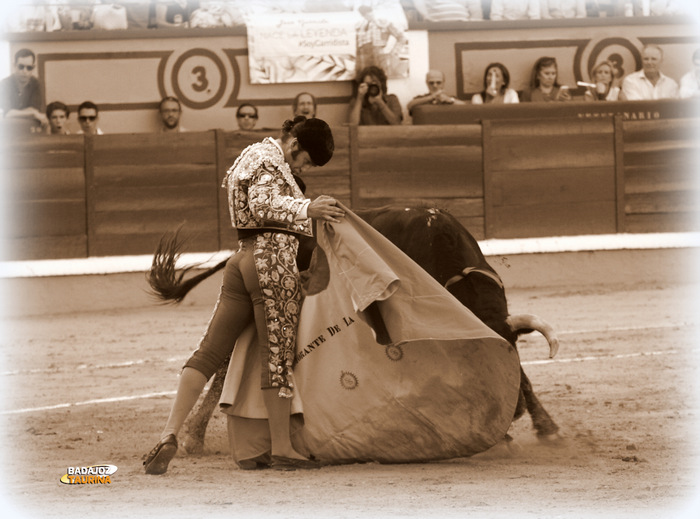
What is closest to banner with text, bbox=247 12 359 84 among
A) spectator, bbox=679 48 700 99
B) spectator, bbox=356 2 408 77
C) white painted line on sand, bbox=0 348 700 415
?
spectator, bbox=356 2 408 77

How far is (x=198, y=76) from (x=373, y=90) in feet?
3.80

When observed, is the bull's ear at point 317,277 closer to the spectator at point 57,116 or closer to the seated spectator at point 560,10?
the spectator at point 57,116

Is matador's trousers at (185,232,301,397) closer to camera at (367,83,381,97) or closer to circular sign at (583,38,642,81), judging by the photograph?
camera at (367,83,381,97)

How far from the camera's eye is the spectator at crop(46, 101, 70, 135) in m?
8.08

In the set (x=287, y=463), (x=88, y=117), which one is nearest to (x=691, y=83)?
(x=88, y=117)

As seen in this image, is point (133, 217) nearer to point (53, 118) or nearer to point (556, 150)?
point (53, 118)

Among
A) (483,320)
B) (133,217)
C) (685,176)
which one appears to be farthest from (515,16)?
(483,320)

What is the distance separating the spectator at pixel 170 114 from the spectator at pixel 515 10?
228 centimetres

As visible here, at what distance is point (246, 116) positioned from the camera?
8203 millimetres

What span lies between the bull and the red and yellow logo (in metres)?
0.43

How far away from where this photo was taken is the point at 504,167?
885 centimetres

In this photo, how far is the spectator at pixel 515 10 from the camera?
29.0 ft

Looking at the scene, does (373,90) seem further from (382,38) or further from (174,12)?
(174,12)

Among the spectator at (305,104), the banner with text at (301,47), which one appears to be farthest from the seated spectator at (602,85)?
the spectator at (305,104)
